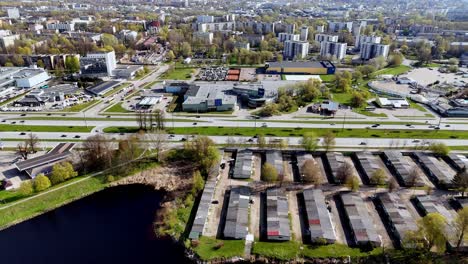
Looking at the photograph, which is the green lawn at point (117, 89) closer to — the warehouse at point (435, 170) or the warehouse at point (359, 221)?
the warehouse at point (359, 221)

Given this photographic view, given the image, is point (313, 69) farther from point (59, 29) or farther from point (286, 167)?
point (59, 29)

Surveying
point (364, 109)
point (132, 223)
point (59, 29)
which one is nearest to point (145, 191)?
point (132, 223)

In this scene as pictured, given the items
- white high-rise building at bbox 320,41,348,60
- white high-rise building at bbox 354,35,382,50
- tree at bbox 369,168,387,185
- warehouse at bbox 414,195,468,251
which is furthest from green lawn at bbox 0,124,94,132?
white high-rise building at bbox 354,35,382,50

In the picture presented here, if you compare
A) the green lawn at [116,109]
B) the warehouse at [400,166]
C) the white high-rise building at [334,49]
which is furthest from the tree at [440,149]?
the white high-rise building at [334,49]

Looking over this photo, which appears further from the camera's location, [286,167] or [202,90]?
[202,90]

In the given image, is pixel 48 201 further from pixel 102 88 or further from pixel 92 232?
pixel 102 88

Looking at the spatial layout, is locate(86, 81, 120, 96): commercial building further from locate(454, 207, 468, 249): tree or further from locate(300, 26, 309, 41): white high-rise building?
locate(300, 26, 309, 41): white high-rise building
